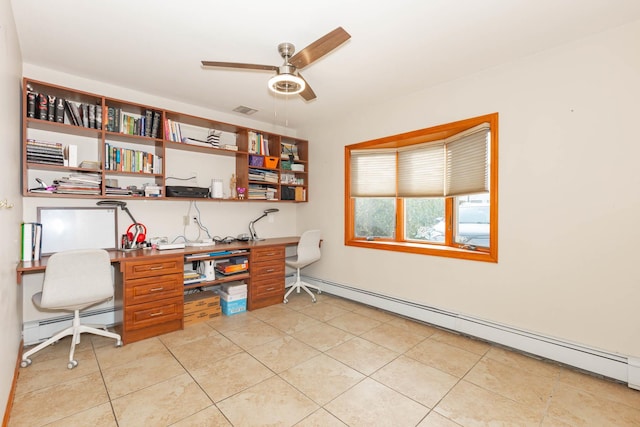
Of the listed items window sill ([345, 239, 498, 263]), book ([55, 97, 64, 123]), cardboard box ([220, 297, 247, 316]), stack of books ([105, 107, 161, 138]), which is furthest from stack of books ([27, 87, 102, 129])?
window sill ([345, 239, 498, 263])

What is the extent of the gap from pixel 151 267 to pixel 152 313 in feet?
1.51

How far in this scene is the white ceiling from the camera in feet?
6.44

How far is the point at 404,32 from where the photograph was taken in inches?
87.1

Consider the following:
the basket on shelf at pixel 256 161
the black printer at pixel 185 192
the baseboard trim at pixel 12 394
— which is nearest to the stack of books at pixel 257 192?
the basket on shelf at pixel 256 161

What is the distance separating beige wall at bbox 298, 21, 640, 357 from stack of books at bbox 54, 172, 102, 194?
3.53 metres

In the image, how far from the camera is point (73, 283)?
2346mm

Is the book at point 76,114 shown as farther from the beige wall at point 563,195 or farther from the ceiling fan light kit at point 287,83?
the beige wall at point 563,195

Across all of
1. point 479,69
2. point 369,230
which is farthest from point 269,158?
point 479,69

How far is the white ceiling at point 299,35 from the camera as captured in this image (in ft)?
6.44

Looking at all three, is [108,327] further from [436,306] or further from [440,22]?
[440,22]

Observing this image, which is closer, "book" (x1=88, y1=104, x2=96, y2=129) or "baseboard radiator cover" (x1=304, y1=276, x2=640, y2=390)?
"baseboard radiator cover" (x1=304, y1=276, x2=640, y2=390)

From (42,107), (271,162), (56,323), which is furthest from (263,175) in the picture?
(56,323)

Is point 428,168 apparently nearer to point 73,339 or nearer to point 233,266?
point 233,266

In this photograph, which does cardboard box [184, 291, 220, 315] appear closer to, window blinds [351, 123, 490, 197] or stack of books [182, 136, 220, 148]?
stack of books [182, 136, 220, 148]
